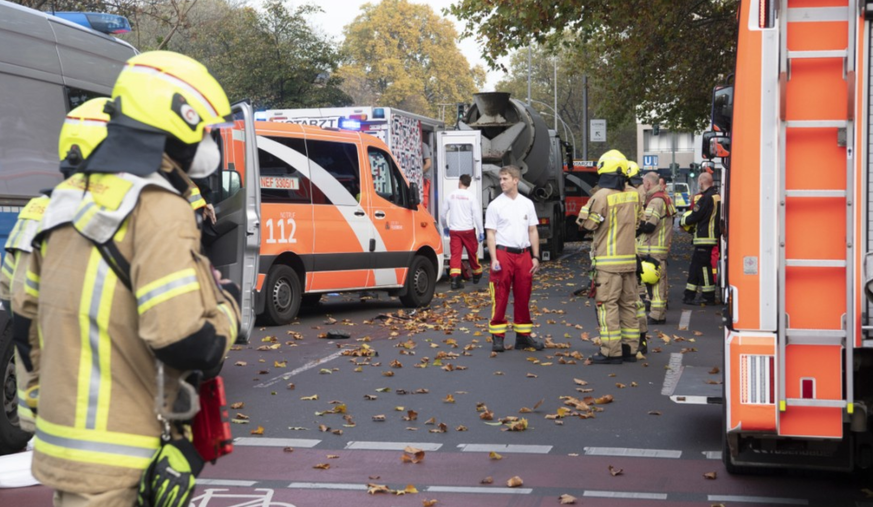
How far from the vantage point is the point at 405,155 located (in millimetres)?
18531

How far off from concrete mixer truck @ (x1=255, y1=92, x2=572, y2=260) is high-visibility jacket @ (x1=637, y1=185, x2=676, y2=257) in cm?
469

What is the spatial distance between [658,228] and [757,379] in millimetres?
9345

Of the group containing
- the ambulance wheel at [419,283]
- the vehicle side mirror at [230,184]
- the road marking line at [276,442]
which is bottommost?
the road marking line at [276,442]

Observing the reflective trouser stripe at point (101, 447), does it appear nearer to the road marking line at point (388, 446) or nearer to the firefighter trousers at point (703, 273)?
the road marking line at point (388, 446)

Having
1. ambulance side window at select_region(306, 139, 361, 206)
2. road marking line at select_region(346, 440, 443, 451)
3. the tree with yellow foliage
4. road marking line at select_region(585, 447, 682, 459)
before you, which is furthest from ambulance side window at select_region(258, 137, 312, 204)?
the tree with yellow foliage

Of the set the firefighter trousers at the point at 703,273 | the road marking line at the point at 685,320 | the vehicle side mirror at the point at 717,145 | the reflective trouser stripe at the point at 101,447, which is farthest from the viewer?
the firefighter trousers at the point at 703,273

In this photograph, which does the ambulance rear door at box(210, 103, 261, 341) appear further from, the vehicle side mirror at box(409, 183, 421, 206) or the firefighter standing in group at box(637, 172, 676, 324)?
the vehicle side mirror at box(409, 183, 421, 206)

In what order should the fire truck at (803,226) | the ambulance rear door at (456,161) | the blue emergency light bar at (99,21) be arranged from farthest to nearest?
1. the ambulance rear door at (456,161)
2. the blue emergency light bar at (99,21)
3. the fire truck at (803,226)

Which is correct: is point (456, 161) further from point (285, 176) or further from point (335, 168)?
point (285, 176)

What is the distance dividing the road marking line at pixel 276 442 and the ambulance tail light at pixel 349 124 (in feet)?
32.3

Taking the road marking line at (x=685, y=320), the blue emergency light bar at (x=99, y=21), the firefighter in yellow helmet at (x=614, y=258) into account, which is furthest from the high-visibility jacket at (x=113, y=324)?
the road marking line at (x=685, y=320)

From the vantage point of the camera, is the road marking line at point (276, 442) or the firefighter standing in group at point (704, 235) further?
the firefighter standing in group at point (704, 235)

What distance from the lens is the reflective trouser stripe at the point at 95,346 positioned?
2.92m

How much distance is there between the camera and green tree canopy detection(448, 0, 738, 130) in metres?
19.4
